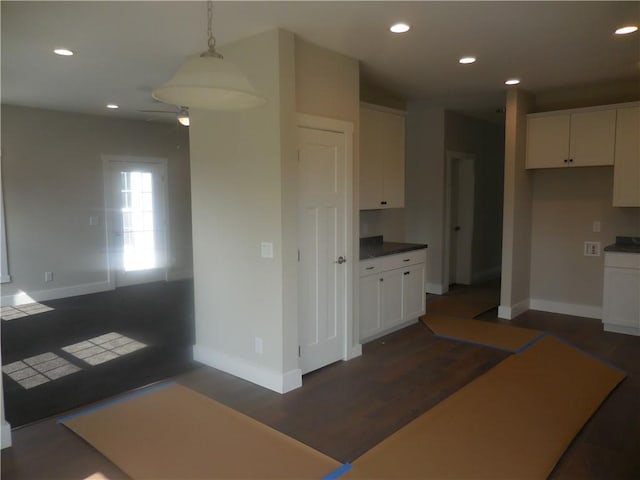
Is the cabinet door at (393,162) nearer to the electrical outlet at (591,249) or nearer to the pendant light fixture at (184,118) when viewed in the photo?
the pendant light fixture at (184,118)

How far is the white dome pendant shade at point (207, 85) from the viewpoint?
1991 mm

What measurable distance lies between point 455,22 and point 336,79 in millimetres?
1091

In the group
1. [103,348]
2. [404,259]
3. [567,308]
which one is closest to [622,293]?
[567,308]

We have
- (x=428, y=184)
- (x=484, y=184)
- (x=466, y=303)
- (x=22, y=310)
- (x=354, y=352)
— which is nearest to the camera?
(x=354, y=352)

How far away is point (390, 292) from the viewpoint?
4.91m

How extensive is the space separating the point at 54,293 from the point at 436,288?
5673 millimetres

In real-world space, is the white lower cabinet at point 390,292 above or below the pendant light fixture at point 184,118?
below

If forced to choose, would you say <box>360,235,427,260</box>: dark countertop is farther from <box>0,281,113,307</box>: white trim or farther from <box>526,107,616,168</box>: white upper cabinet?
<box>0,281,113,307</box>: white trim

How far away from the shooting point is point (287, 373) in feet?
11.7

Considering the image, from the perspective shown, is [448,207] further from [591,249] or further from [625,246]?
[625,246]

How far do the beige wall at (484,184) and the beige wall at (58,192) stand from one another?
519 centimetres

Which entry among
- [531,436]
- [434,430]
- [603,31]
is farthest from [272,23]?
[531,436]

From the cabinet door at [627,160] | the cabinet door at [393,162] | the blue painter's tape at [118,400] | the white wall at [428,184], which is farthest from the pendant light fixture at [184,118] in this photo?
the cabinet door at [627,160]

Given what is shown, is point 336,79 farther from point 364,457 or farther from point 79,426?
point 79,426
